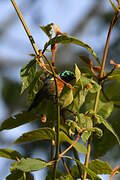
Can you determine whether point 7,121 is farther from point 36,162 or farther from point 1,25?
point 1,25

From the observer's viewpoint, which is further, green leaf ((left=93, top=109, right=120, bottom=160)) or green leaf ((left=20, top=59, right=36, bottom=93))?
green leaf ((left=93, top=109, right=120, bottom=160))

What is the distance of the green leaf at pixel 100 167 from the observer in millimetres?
1257

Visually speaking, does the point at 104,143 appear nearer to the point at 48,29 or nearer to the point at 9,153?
the point at 9,153

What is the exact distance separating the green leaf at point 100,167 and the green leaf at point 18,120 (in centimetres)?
30

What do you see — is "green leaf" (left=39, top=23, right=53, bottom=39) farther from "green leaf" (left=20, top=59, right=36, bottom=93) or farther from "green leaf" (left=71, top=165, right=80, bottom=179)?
"green leaf" (left=71, top=165, right=80, bottom=179)

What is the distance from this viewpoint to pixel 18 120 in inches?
55.7

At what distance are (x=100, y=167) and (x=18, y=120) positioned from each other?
372 millimetres

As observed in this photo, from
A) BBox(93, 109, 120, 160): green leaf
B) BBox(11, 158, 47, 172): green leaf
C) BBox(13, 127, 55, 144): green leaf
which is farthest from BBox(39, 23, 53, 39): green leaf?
BBox(93, 109, 120, 160): green leaf

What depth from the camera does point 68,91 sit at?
1159 mm

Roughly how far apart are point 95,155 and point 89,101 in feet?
0.84

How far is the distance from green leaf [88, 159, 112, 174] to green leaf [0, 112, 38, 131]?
302 millimetres

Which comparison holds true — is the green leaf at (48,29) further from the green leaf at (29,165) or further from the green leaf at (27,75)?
the green leaf at (29,165)

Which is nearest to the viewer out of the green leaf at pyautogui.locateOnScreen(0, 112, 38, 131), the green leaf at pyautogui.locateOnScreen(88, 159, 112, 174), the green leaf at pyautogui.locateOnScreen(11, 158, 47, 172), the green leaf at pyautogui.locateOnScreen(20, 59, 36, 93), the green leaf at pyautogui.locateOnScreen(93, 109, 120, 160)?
the green leaf at pyautogui.locateOnScreen(11, 158, 47, 172)

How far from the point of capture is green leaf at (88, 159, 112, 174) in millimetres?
1257
